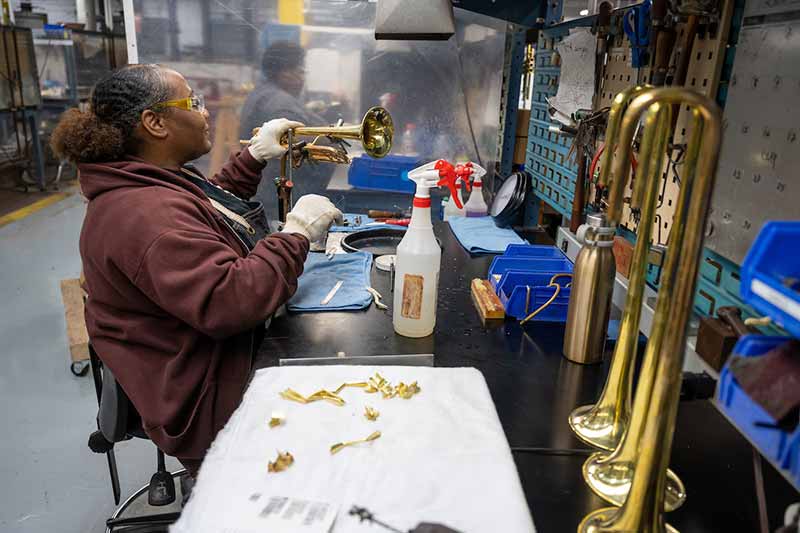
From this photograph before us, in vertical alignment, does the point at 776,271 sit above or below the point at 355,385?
above

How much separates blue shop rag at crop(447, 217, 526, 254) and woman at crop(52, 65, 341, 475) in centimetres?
62

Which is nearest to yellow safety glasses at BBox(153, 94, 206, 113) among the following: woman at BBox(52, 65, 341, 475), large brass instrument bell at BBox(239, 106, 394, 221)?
woman at BBox(52, 65, 341, 475)

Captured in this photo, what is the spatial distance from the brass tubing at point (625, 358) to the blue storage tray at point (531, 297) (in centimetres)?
34

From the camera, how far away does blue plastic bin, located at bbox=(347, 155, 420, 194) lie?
115 inches

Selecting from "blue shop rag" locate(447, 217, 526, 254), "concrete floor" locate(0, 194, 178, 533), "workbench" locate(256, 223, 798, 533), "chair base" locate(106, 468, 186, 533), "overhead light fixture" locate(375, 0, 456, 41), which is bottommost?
"concrete floor" locate(0, 194, 178, 533)

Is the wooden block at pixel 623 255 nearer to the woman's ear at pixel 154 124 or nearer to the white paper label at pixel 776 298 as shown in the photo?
the white paper label at pixel 776 298

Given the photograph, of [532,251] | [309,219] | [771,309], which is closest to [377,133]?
[309,219]

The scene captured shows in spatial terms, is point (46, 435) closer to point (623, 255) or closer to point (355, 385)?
point (355, 385)

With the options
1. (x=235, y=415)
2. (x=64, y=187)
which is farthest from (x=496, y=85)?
(x=64, y=187)

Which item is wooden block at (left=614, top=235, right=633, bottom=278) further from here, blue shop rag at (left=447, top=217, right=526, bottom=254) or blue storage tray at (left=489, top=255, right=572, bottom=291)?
blue shop rag at (left=447, top=217, right=526, bottom=254)

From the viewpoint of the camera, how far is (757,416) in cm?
42

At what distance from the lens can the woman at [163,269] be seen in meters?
1.11

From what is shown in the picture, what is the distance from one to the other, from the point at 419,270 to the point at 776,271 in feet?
2.36

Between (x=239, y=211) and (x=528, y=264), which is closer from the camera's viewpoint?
(x=528, y=264)
